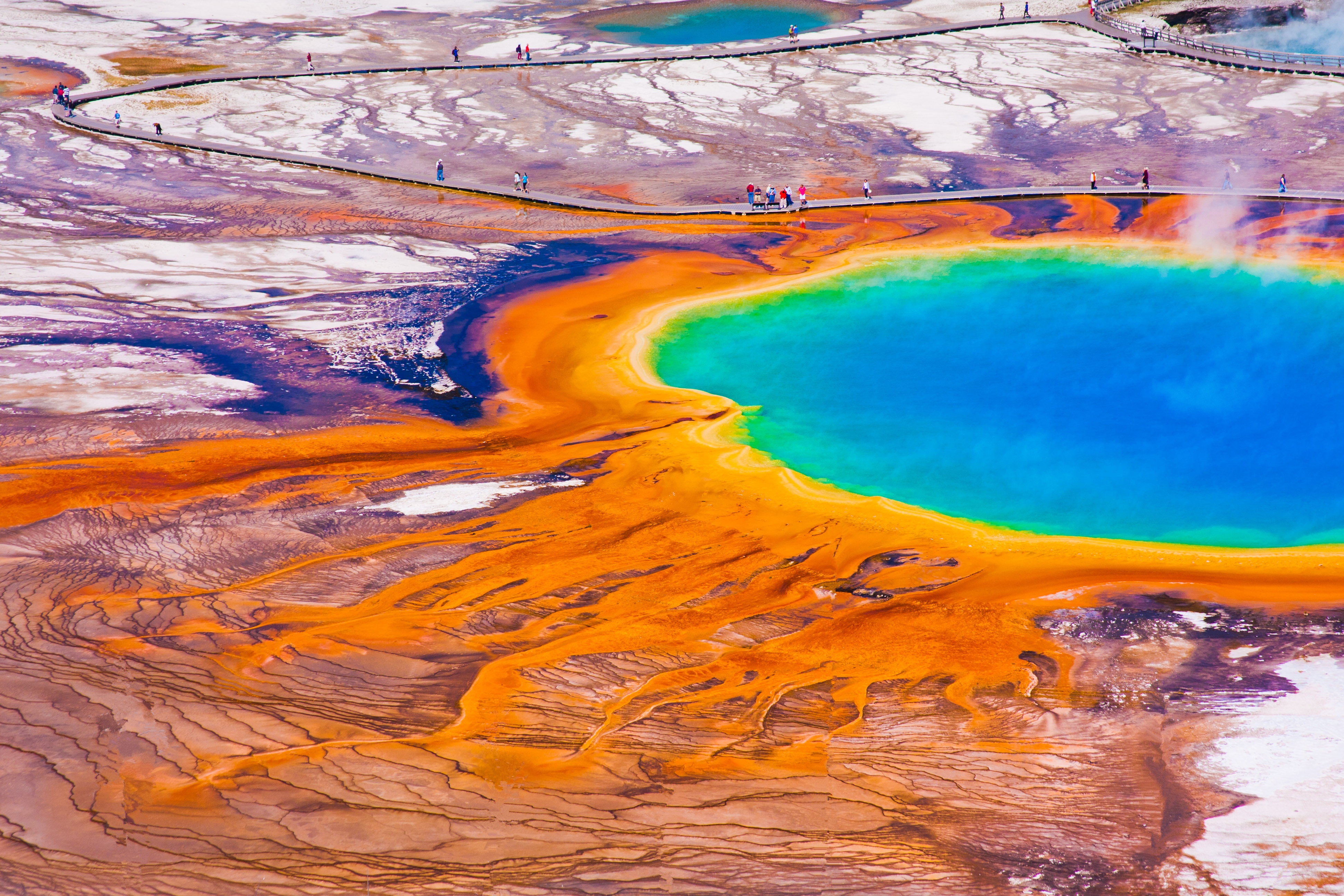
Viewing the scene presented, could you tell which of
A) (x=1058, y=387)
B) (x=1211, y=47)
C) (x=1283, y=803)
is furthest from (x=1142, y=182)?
(x=1283, y=803)

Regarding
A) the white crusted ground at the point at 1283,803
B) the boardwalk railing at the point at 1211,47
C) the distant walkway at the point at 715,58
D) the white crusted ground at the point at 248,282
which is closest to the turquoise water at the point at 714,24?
the distant walkway at the point at 715,58

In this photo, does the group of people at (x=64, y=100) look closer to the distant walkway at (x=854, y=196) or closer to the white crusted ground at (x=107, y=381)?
the distant walkway at (x=854, y=196)

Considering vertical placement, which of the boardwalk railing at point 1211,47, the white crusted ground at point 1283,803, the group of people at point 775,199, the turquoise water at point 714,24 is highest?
the turquoise water at point 714,24

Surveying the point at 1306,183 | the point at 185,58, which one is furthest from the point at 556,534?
the point at 185,58

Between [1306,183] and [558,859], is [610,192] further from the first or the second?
[558,859]

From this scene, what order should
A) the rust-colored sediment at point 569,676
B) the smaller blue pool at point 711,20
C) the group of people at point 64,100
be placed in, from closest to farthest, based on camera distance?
the rust-colored sediment at point 569,676
the group of people at point 64,100
the smaller blue pool at point 711,20

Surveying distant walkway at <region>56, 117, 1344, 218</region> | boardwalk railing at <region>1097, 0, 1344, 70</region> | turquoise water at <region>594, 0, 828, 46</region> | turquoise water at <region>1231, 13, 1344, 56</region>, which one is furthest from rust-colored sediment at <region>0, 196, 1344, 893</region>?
turquoise water at <region>1231, 13, 1344, 56</region>

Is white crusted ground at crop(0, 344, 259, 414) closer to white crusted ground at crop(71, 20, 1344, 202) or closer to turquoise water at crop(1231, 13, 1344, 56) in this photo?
white crusted ground at crop(71, 20, 1344, 202)
